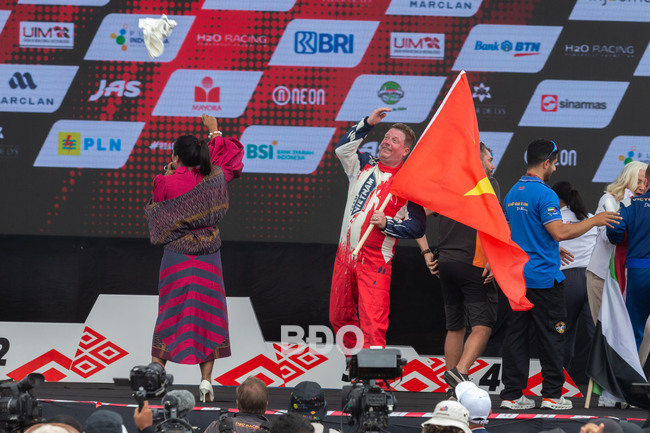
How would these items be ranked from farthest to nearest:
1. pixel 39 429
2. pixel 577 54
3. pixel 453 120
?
1. pixel 577 54
2. pixel 453 120
3. pixel 39 429

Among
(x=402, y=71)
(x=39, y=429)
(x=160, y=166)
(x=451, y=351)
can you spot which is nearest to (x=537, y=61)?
(x=402, y=71)

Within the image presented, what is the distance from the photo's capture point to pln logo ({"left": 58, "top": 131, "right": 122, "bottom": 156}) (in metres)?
7.56

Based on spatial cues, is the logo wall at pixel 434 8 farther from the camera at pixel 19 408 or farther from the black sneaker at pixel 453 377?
the camera at pixel 19 408

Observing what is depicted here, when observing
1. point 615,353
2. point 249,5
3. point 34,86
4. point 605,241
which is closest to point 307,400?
point 615,353

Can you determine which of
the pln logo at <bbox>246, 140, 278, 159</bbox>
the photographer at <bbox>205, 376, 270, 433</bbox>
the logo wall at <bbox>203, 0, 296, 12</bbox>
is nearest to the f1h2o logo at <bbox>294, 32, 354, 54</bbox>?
the logo wall at <bbox>203, 0, 296, 12</bbox>

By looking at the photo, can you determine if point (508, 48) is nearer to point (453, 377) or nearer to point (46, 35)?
point (453, 377)

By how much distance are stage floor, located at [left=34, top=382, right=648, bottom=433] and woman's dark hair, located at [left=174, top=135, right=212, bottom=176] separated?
1.44 m

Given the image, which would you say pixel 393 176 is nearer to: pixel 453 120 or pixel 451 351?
pixel 453 120

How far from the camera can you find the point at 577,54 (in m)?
7.56

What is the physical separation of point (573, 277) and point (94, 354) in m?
3.48

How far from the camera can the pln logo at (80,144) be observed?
7562 mm

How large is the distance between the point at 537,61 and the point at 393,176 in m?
1.75

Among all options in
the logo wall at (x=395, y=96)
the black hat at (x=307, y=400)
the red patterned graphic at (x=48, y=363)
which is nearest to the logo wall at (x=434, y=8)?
the logo wall at (x=395, y=96)

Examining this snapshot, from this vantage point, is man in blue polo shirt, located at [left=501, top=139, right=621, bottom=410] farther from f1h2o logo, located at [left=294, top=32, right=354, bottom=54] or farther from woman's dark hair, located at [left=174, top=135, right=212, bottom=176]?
woman's dark hair, located at [left=174, top=135, right=212, bottom=176]
